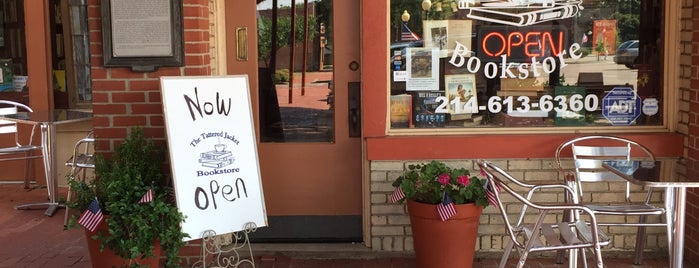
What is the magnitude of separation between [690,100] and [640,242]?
0.97 meters

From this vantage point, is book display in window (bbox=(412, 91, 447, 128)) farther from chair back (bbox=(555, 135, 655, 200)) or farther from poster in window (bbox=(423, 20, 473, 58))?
chair back (bbox=(555, 135, 655, 200))

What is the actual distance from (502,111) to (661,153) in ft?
3.48

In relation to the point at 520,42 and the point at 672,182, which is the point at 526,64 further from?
the point at 672,182

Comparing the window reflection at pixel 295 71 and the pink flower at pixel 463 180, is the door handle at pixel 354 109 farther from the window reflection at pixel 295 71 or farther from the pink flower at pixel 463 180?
the pink flower at pixel 463 180

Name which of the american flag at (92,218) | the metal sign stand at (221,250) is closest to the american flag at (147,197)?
the american flag at (92,218)

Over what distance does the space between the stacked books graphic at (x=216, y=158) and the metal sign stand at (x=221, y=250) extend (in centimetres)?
37

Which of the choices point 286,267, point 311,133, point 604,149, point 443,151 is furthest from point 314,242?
point 604,149

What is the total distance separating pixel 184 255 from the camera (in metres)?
5.08

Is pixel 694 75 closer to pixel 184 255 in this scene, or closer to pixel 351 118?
pixel 351 118

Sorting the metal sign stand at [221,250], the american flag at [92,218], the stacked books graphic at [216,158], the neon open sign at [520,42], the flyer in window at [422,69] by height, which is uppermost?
the neon open sign at [520,42]

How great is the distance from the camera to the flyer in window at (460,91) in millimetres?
5363

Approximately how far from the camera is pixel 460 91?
5.37 meters

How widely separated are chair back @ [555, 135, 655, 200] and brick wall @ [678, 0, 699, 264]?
29 centimetres

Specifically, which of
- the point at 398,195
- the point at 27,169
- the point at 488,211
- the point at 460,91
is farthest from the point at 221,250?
the point at 27,169
